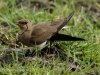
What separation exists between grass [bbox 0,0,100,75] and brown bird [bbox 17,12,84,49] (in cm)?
22

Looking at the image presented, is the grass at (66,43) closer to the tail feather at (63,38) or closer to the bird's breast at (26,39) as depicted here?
the tail feather at (63,38)

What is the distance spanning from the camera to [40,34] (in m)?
6.00

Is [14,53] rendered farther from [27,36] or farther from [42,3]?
[42,3]

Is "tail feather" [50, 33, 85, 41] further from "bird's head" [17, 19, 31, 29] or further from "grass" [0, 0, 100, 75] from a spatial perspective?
"bird's head" [17, 19, 31, 29]

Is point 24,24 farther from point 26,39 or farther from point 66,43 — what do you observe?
point 66,43

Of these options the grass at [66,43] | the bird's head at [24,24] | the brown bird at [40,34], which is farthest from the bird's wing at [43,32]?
the grass at [66,43]

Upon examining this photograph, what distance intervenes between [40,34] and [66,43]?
496 mm

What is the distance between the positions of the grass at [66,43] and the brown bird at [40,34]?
22 cm

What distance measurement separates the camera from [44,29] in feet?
19.9

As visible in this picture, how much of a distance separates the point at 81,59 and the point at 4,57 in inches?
41.6

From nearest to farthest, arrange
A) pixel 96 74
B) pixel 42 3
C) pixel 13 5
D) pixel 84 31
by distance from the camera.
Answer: pixel 96 74
pixel 84 31
pixel 13 5
pixel 42 3

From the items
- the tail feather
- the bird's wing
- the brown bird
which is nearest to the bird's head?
the brown bird

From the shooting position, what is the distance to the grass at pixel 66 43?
5.31m

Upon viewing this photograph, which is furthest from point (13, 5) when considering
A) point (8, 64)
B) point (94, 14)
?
point (8, 64)
